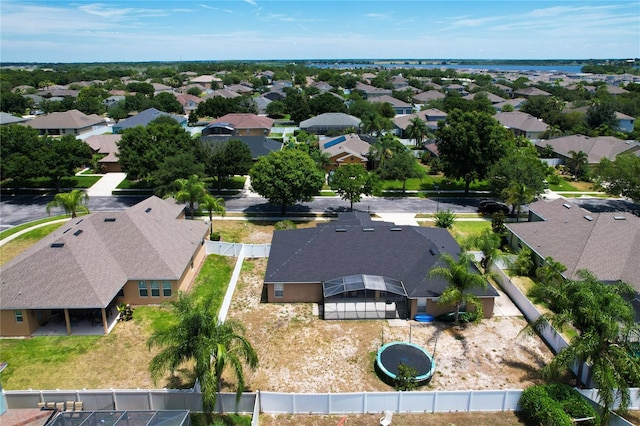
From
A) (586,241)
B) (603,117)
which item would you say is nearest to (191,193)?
(586,241)

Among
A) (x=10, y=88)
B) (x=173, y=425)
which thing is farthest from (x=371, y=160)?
(x=10, y=88)

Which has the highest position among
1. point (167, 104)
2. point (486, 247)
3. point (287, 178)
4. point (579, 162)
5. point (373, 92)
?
point (167, 104)

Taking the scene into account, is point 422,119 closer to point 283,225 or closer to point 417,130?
point 417,130

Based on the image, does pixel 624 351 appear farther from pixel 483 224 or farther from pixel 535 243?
pixel 483 224

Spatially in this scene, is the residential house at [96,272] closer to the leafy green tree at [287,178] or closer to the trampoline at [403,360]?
the leafy green tree at [287,178]

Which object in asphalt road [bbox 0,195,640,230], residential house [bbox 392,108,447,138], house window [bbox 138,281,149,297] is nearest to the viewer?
house window [bbox 138,281,149,297]

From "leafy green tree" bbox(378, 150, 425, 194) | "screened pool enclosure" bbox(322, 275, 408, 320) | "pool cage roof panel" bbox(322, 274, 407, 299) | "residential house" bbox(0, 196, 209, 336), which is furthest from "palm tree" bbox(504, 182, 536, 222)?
"residential house" bbox(0, 196, 209, 336)

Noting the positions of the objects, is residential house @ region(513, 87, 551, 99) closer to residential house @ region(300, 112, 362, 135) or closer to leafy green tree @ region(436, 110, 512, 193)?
residential house @ region(300, 112, 362, 135)

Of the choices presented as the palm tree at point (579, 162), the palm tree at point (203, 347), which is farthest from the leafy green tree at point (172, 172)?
the palm tree at point (579, 162)
